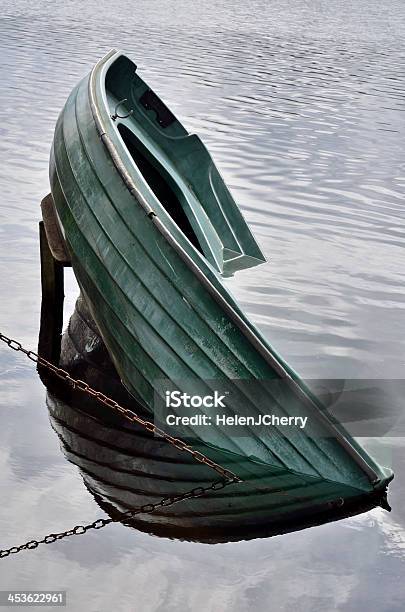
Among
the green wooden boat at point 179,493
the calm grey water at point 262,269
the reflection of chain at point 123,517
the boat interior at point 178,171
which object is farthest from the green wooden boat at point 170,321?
the boat interior at point 178,171

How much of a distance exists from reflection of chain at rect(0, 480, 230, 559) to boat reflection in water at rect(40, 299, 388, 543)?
0.04 m

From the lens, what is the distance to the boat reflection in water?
250 inches

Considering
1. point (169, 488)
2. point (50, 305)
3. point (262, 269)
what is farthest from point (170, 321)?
point (262, 269)

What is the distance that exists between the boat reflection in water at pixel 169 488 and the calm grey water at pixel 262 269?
0.33ft

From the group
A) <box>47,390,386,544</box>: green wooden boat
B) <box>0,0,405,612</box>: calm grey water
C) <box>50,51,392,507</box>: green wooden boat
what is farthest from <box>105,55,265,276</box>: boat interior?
<box>47,390,386,544</box>: green wooden boat

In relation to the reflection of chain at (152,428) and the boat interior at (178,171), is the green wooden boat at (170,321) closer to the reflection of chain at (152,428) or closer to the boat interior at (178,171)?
the reflection of chain at (152,428)

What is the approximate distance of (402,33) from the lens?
38.9 metres

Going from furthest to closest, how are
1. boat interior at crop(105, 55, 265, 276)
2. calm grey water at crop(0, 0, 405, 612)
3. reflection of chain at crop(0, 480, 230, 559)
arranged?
boat interior at crop(105, 55, 265, 276) < reflection of chain at crop(0, 480, 230, 559) < calm grey water at crop(0, 0, 405, 612)

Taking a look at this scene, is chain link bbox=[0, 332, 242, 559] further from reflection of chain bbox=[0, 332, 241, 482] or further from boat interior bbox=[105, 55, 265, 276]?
boat interior bbox=[105, 55, 265, 276]

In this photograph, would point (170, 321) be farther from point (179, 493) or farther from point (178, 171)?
point (178, 171)

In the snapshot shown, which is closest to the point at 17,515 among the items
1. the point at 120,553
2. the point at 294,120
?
the point at 120,553

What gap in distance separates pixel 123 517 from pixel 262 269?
213 inches

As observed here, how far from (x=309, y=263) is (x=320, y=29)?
2992cm

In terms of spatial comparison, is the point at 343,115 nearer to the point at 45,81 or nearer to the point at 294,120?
the point at 294,120
